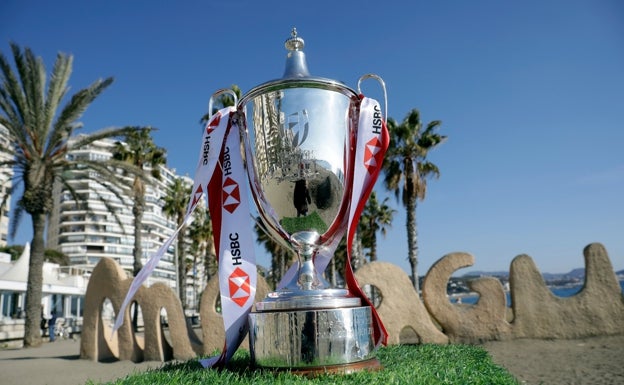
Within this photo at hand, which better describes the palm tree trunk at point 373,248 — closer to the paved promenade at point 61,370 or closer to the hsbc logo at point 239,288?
the paved promenade at point 61,370

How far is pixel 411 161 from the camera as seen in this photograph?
20.5m

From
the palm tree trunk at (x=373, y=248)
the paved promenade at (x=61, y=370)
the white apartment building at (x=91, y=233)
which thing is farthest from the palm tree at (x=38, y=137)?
the white apartment building at (x=91, y=233)

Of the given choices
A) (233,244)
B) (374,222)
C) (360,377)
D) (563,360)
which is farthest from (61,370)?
(374,222)

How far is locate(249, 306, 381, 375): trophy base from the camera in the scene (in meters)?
2.83

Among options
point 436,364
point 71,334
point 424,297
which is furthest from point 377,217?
point 436,364

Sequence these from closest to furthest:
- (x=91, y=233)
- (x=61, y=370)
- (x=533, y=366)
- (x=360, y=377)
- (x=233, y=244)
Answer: (x=360, y=377)
(x=233, y=244)
(x=533, y=366)
(x=61, y=370)
(x=91, y=233)

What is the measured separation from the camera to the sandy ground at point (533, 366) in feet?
22.0

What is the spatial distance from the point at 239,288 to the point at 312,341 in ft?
2.84

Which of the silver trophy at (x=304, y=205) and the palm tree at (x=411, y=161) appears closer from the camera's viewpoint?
the silver trophy at (x=304, y=205)

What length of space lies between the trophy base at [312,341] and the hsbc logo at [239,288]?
501 mm

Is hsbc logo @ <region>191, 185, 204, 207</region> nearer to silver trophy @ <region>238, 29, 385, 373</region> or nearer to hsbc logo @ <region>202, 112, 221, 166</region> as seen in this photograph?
hsbc logo @ <region>202, 112, 221, 166</region>

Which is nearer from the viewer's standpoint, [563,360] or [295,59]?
[295,59]

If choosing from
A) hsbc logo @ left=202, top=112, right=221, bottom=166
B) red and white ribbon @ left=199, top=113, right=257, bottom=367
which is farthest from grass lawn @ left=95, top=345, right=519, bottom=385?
hsbc logo @ left=202, top=112, right=221, bottom=166

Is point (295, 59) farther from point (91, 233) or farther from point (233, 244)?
point (91, 233)
